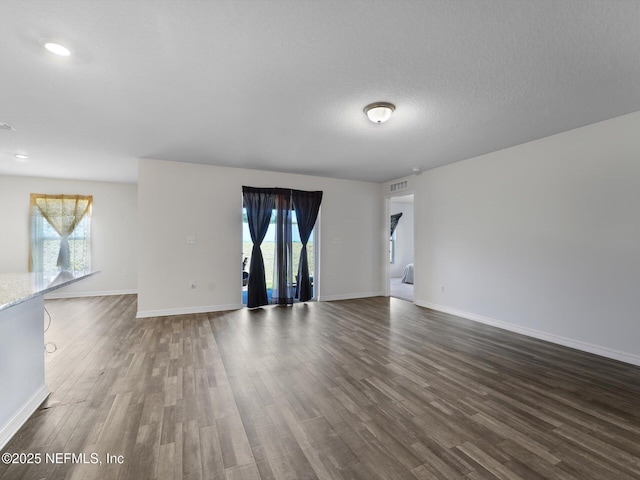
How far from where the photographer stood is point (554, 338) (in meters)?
3.60

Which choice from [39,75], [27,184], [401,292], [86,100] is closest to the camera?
[39,75]

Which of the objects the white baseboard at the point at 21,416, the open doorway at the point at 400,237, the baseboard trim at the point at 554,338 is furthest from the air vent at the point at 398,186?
the white baseboard at the point at 21,416

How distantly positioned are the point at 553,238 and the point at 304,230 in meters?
3.95

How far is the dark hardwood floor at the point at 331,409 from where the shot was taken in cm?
162

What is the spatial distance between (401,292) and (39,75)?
6894 mm

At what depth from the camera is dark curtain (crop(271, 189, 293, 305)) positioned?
18.5 ft

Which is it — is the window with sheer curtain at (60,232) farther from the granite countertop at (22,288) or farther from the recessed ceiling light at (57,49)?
the recessed ceiling light at (57,49)

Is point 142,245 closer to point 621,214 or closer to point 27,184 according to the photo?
point 27,184

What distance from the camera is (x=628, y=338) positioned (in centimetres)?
303

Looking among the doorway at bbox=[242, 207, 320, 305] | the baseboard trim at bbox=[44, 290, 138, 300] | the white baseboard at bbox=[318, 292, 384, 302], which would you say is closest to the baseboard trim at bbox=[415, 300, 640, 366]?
the white baseboard at bbox=[318, 292, 384, 302]

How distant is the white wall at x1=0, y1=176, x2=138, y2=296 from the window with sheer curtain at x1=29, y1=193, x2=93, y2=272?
0.13 metres

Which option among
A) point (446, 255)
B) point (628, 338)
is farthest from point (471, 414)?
point (446, 255)

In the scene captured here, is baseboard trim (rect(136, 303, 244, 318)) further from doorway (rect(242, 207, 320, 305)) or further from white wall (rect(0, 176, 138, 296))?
white wall (rect(0, 176, 138, 296))

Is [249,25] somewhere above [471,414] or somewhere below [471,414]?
above
